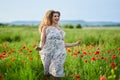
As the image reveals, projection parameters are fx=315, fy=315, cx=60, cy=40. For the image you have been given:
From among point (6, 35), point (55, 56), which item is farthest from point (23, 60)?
point (6, 35)

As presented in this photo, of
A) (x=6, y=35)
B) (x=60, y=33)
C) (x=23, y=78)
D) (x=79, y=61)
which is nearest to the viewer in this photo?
(x=23, y=78)

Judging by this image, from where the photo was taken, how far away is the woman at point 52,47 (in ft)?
15.3

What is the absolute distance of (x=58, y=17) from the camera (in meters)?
4.80

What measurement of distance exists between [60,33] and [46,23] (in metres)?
0.26

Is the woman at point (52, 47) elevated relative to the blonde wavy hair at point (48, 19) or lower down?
lower down

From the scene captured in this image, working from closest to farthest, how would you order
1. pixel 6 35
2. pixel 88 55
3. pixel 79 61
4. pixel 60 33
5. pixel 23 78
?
pixel 23 78
pixel 60 33
pixel 79 61
pixel 88 55
pixel 6 35

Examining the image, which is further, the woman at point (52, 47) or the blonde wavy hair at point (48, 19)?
the blonde wavy hair at point (48, 19)

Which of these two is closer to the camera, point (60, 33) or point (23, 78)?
point (23, 78)

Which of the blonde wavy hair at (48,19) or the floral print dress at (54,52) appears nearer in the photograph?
the floral print dress at (54,52)

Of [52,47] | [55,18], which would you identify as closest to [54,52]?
[52,47]

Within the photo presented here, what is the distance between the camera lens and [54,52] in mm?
4703

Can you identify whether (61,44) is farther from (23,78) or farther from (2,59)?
(2,59)

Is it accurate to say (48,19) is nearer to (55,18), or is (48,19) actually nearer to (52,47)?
(55,18)

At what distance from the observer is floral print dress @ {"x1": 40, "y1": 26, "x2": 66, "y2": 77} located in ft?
15.3
